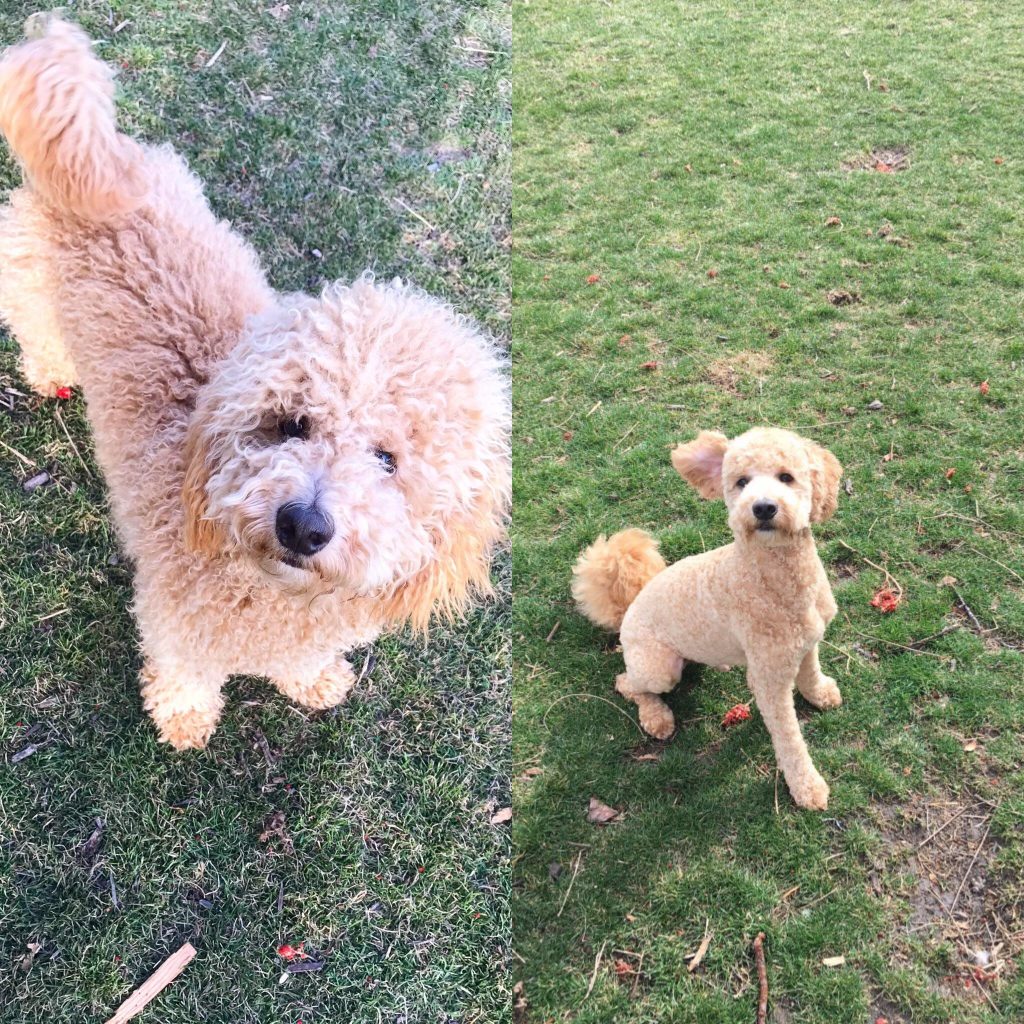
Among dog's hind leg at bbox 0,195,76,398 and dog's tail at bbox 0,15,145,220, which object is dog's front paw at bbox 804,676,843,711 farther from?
dog's hind leg at bbox 0,195,76,398

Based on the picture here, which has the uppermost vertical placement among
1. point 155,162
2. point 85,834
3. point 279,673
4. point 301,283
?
point 155,162

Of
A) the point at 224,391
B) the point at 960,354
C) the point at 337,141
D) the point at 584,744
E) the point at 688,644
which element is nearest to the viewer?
the point at 224,391

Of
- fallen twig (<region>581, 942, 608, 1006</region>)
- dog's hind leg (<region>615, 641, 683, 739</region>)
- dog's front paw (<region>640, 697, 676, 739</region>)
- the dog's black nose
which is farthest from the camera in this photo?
dog's front paw (<region>640, 697, 676, 739</region>)

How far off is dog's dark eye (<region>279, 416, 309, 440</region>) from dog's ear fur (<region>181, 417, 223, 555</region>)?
0.23m

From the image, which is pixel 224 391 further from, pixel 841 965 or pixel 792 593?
pixel 841 965

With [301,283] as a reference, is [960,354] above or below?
below

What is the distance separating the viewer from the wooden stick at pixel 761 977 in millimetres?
2223

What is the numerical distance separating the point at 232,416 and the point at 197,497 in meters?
0.25

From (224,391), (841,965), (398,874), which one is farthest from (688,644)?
(224,391)

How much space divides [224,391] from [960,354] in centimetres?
330

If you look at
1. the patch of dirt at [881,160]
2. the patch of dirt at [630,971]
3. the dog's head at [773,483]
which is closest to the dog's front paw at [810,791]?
the patch of dirt at [630,971]

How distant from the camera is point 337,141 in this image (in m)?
4.26

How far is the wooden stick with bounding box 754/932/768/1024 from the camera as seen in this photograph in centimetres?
222

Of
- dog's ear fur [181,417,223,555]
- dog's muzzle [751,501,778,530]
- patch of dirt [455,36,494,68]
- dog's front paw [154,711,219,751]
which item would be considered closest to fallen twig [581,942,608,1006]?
dog's muzzle [751,501,778,530]
